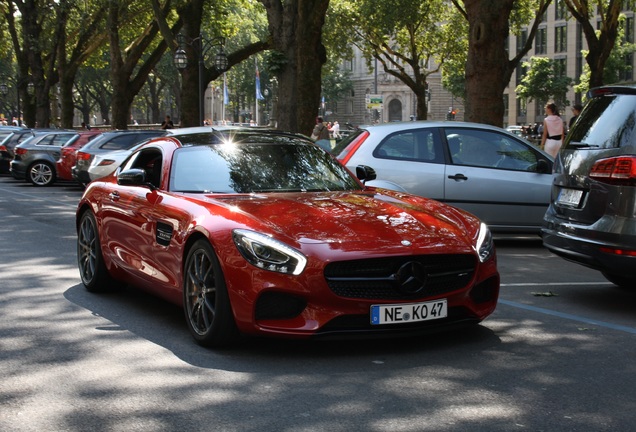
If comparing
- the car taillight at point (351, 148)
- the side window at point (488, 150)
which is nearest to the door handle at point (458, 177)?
the side window at point (488, 150)

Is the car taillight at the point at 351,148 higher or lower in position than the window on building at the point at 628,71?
lower

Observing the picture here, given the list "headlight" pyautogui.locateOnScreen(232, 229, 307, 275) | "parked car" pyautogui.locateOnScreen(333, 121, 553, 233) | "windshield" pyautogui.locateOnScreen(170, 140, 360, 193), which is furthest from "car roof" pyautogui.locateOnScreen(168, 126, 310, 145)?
"parked car" pyautogui.locateOnScreen(333, 121, 553, 233)

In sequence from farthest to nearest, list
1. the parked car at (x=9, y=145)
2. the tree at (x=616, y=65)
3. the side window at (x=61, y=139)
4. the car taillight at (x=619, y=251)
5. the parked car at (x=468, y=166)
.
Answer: the tree at (x=616, y=65)
the parked car at (x=9, y=145)
the side window at (x=61, y=139)
the parked car at (x=468, y=166)
the car taillight at (x=619, y=251)

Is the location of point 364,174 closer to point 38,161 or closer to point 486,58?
point 486,58

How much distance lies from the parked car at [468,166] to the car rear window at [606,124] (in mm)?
3732

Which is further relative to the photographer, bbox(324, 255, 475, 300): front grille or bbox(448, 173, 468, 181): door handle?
bbox(448, 173, 468, 181): door handle

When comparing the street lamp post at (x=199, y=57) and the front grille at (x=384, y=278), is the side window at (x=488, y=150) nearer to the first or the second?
the front grille at (x=384, y=278)

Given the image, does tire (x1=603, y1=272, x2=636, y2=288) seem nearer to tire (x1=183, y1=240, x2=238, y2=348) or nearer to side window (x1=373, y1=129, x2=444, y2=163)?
side window (x1=373, y1=129, x2=444, y2=163)

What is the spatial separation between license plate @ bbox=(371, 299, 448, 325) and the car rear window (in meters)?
2.42

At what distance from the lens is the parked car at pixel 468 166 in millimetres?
12016

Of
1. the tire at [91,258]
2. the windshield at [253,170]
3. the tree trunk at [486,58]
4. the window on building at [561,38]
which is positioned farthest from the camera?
the window on building at [561,38]

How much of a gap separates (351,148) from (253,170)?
17.1 ft

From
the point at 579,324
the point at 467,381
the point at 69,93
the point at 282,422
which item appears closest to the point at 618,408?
the point at 467,381

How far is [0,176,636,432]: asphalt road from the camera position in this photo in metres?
4.64
